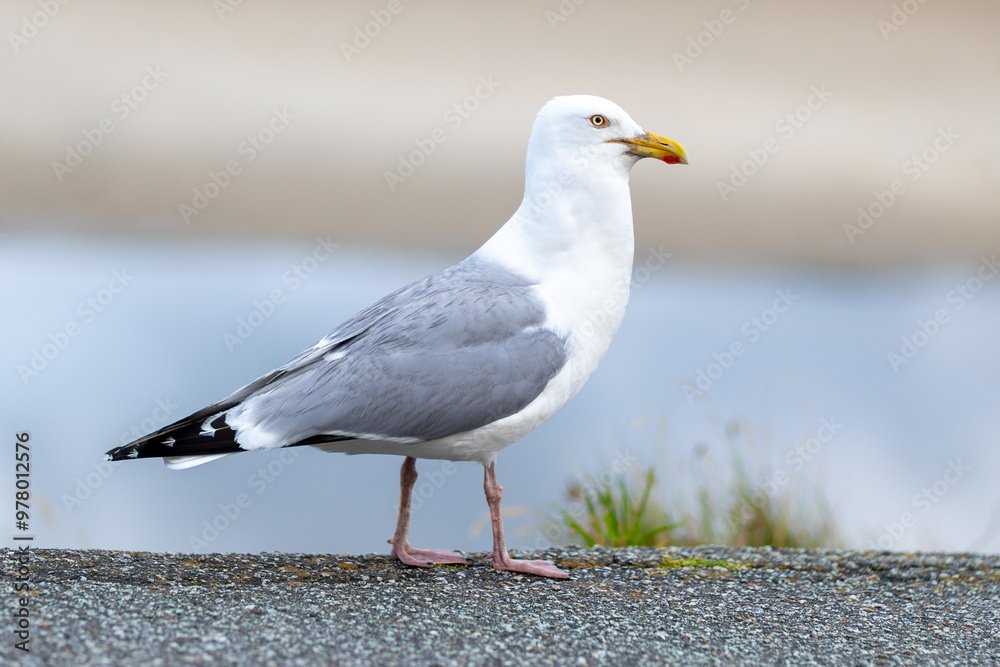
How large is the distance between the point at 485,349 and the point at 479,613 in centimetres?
98

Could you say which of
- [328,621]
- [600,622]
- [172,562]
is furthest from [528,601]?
[172,562]

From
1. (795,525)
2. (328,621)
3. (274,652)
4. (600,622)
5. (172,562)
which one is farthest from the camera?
(795,525)

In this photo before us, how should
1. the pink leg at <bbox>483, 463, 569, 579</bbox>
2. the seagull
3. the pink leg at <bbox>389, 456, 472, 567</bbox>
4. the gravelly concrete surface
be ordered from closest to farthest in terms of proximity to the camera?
the gravelly concrete surface
the seagull
the pink leg at <bbox>483, 463, 569, 579</bbox>
the pink leg at <bbox>389, 456, 472, 567</bbox>

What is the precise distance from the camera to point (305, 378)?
3.72 meters

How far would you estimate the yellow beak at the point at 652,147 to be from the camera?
4.20 metres

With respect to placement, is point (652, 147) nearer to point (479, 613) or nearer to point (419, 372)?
point (419, 372)

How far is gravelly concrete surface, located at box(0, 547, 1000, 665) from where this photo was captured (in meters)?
2.93

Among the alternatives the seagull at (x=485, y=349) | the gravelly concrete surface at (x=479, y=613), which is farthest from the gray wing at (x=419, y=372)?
the gravelly concrete surface at (x=479, y=613)

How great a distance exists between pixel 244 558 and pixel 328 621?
1088 mm

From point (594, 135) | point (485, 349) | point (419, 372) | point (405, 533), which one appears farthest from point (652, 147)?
point (405, 533)

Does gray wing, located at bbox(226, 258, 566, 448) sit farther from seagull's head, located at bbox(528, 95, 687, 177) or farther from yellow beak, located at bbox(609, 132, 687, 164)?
yellow beak, located at bbox(609, 132, 687, 164)

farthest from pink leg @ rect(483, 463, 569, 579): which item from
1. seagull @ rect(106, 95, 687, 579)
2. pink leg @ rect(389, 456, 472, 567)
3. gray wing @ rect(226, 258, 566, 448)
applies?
gray wing @ rect(226, 258, 566, 448)

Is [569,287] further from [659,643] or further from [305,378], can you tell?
[659,643]

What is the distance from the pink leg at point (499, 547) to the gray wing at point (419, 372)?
48cm
